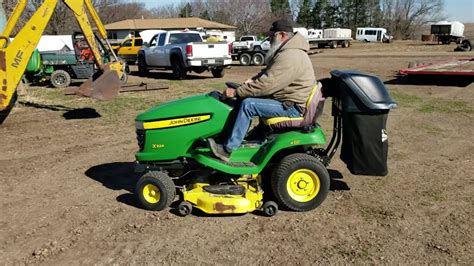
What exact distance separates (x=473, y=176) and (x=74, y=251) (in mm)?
4872

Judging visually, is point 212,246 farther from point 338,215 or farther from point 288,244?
point 338,215

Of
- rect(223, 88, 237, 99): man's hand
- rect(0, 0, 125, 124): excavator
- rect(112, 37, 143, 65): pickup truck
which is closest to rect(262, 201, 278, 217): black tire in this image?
rect(223, 88, 237, 99): man's hand

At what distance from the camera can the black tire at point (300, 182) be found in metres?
4.80

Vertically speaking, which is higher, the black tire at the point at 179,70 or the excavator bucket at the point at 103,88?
the excavator bucket at the point at 103,88

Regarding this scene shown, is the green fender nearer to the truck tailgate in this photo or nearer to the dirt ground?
the dirt ground

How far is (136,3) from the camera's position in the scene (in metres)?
99.5

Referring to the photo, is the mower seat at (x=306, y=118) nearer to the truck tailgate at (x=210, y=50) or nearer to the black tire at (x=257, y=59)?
the truck tailgate at (x=210, y=50)

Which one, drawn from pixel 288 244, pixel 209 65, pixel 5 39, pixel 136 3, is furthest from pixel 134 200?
pixel 136 3

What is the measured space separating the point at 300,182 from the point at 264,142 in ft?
1.87

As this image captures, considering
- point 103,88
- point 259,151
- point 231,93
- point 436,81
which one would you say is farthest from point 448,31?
point 231,93

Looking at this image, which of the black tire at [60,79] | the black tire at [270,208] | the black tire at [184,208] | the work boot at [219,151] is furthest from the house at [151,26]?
the black tire at [270,208]

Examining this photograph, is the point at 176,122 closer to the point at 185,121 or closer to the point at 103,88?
the point at 185,121

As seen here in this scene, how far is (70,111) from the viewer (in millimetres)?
11383

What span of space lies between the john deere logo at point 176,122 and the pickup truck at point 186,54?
13.3 meters
